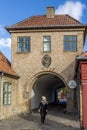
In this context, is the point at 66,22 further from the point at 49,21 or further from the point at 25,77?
the point at 25,77

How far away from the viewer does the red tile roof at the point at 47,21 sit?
30703mm

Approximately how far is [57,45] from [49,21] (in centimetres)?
260

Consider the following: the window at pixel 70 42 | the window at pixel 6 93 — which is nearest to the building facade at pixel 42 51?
the window at pixel 70 42

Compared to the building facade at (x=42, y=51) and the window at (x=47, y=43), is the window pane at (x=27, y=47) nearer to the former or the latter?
the building facade at (x=42, y=51)

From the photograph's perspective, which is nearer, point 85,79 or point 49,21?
point 85,79

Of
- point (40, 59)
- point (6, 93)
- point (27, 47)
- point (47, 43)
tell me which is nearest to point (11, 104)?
point (6, 93)

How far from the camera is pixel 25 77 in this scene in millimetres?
30766

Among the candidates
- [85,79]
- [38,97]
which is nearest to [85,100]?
[85,79]

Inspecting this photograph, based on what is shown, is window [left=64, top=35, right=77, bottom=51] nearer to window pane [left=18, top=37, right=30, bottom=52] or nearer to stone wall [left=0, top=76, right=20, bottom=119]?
window pane [left=18, top=37, right=30, bottom=52]

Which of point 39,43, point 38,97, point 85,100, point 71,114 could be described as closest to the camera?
point 85,100

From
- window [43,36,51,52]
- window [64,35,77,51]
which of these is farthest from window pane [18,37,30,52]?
window [64,35,77,51]

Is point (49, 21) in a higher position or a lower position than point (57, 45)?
higher

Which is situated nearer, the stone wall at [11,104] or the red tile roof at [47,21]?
the stone wall at [11,104]

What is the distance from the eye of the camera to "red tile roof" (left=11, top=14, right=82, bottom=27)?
101 feet
